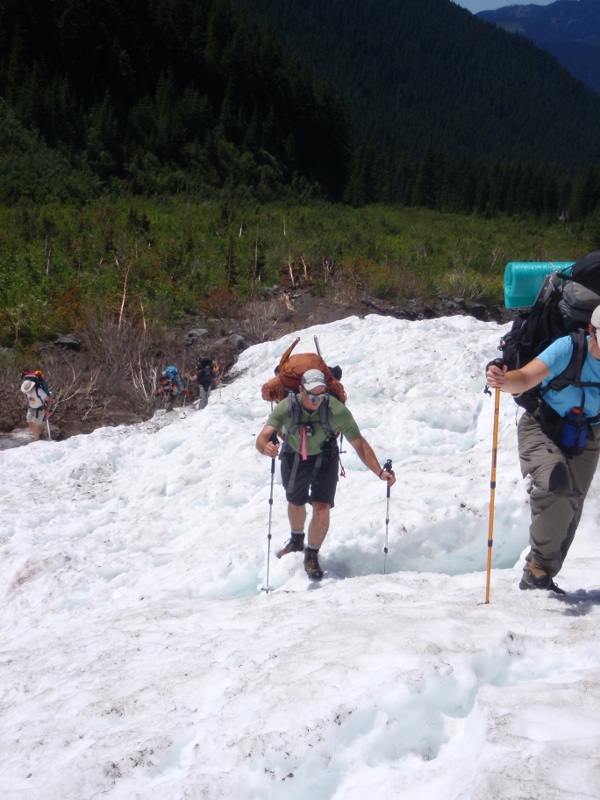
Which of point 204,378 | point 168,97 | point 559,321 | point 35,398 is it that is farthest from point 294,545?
point 168,97

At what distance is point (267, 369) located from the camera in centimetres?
1250

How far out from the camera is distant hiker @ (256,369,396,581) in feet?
16.1

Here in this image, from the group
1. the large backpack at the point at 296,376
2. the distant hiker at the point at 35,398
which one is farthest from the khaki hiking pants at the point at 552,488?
the distant hiker at the point at 35,398

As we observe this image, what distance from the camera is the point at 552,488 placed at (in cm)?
375

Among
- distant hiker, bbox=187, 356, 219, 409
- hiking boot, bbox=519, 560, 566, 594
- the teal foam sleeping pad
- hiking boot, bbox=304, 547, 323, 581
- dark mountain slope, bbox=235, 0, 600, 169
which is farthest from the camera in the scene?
dark mountain slope, bbox=235, 0, 600, 169

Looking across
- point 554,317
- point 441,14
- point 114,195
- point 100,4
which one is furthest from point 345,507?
point 441,14

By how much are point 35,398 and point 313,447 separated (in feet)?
24.8

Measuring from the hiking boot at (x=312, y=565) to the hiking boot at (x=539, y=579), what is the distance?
1635mm

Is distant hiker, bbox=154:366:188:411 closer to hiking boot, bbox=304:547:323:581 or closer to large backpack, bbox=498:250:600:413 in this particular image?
hiking boot, bbox=304:547:323:581

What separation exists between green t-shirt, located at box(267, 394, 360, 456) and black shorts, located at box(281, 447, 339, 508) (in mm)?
104


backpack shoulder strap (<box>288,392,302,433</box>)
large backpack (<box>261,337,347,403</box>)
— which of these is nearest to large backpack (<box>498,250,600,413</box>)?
large backpack (<box>261,337,347,403</box>)

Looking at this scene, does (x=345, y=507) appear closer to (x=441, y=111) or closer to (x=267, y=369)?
(x=267, y=369)

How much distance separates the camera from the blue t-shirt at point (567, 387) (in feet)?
12.2

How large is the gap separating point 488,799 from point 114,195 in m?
36.1
